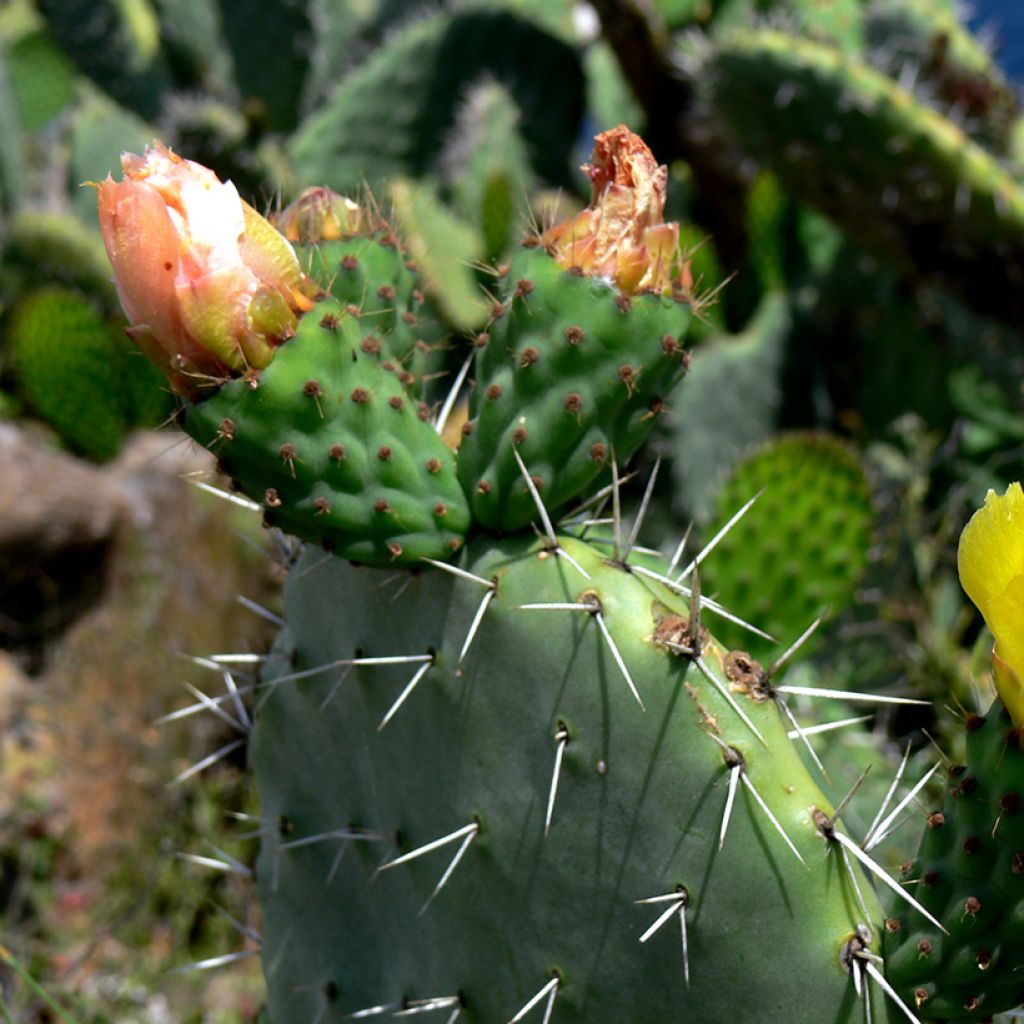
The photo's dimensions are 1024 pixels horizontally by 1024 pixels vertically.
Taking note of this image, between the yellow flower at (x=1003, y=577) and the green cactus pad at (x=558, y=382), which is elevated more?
the yellow flower at (x=1003, y=577)

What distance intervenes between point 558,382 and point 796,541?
56.5 inches

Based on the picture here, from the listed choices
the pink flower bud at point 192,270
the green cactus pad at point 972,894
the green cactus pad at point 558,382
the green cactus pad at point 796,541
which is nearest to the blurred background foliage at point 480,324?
the green cactus pad at point 796,541

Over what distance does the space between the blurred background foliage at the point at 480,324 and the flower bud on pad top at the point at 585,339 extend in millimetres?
83

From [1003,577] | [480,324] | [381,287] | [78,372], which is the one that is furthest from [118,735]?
[1003,577]

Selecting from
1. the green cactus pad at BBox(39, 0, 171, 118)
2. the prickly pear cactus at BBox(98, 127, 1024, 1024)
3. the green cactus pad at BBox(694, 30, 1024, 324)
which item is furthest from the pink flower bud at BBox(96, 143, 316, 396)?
the green cactus pad at BBox(39, 0, 171, 118)

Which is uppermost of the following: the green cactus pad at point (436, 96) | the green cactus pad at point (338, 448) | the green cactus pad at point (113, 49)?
the green cactus pad at point (338, 448)

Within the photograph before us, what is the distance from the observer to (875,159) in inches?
116

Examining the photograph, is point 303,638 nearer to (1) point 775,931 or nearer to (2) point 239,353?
(2) point 239,353

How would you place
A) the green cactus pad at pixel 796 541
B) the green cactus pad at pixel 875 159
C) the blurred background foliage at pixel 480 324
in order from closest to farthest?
the green cactus pad at pixel 796 541
the blurred background foliage at pixel 480 324
the green cactus pad at pixel 875 159

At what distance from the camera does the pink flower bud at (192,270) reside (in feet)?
2.89


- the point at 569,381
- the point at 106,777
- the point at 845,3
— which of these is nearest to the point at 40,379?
the point at 106,777

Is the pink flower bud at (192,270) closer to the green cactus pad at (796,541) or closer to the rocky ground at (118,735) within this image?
the rocky ground at (118,735)

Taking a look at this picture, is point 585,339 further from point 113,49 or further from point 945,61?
point 113,49

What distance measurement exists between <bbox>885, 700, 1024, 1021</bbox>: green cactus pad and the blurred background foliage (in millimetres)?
577
